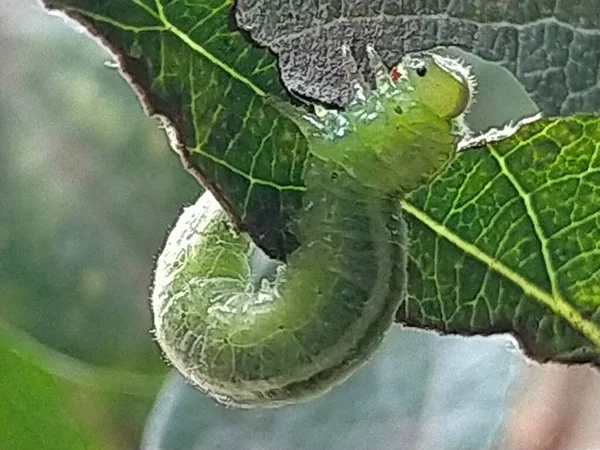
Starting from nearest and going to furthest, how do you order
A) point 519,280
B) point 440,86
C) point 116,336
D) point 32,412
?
point 440,86
point 519,280
point 32,412
point 116,336

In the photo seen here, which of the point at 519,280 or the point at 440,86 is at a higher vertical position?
the point at 440,86

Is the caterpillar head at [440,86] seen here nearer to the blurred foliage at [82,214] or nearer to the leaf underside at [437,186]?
the leaf underside at [437,186]

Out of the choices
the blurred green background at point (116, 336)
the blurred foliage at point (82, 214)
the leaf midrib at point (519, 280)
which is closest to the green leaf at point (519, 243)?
the leaf midrib at point (519, 280)

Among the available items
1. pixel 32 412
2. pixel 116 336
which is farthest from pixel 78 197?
pixel 32 412

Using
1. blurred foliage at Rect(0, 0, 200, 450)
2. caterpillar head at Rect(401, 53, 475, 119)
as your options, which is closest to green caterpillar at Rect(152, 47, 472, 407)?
caterpillar head at Rect(401, 53, 475, 119)

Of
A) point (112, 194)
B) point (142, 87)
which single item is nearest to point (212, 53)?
point (142, 87)

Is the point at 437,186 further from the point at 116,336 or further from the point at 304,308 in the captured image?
the point at 116,336
